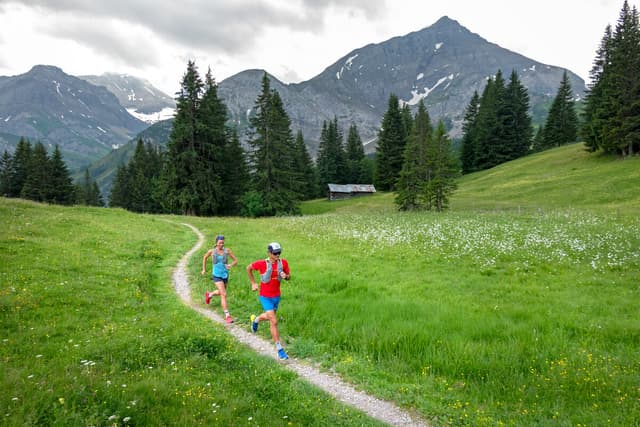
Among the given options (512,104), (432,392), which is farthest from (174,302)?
(512,104)

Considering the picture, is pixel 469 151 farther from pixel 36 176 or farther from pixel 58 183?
pixel 36 176

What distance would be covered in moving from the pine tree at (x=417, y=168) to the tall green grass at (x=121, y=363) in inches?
1332

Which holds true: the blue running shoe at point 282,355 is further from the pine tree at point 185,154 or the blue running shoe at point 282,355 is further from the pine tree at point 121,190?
the pine tree at point 121,190

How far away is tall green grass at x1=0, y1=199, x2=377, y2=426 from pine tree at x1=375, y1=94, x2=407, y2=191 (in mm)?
61798

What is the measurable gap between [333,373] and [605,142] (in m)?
55.5

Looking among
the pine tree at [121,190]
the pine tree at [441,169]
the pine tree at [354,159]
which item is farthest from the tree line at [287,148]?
the pine tree at [354,159]

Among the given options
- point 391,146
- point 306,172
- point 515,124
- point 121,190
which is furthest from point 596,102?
point 121,190

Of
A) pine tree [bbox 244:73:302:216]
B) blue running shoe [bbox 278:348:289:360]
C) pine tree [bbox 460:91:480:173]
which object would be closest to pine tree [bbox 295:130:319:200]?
pine tree [bbox 244:73:302:216]

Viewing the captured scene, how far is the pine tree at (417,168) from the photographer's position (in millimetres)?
40844

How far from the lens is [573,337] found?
7.98 metres

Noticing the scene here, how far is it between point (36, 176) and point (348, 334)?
76.1 m

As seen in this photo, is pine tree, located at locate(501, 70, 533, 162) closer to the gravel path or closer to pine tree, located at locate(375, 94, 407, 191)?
pine tree, located at locate(375, 94, 407, 191)

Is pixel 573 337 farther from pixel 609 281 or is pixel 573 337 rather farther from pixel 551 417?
pixel 609 281

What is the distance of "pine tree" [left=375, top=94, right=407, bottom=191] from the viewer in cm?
6925
